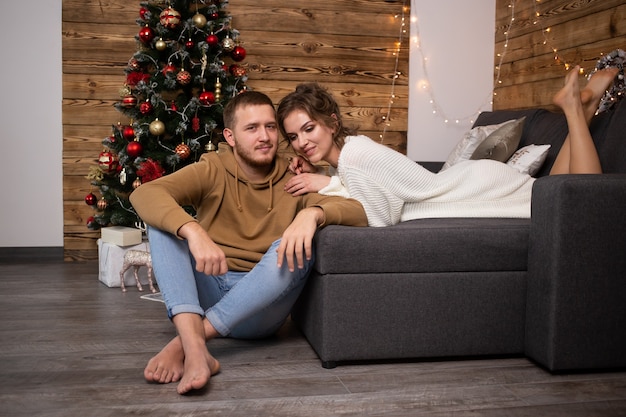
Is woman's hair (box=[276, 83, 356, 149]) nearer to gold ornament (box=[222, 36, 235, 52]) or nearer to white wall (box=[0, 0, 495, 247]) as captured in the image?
gold ornament (box=[222, 36, 235, 52])

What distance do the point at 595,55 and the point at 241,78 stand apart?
195 centimetres

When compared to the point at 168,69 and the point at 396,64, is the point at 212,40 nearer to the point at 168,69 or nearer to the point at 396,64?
the point at 168,69

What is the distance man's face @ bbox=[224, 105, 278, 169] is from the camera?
2164 millimetres

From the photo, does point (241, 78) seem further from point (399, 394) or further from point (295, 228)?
point (399, 394)

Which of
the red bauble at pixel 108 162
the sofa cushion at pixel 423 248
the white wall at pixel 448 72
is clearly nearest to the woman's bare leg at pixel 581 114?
the sofa cushion at pixel 423 248

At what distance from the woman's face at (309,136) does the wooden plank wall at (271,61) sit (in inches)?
84.3

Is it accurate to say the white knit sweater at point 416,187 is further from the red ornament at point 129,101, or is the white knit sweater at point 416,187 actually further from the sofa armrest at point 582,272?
the red ornament at point 129,101

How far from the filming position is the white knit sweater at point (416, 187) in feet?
7.06

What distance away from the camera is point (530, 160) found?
278 cm

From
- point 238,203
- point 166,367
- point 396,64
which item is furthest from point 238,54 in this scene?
point 166,367

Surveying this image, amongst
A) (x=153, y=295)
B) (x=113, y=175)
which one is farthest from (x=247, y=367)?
(x=113, y=175)

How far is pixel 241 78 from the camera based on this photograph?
13.0 ft

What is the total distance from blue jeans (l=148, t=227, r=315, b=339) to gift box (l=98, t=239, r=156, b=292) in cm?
139

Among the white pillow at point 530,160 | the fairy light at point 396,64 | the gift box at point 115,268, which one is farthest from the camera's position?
the fairy light at point 396,64
